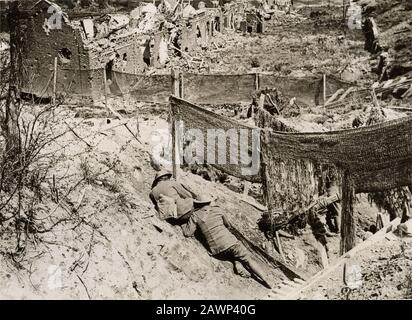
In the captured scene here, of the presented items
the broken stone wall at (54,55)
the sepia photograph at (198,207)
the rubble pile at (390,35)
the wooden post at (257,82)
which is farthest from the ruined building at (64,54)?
the rubble pile at (390,35)

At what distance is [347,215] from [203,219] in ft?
7.79

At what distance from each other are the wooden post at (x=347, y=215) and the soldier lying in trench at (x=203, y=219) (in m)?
1.48

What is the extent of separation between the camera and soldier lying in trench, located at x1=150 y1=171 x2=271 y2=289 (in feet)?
29.0

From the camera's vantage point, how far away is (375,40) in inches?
972

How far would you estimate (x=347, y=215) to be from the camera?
25.8ft

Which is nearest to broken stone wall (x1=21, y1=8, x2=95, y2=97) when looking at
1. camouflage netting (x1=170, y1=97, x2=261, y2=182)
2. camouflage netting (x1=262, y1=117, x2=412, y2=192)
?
camouflage netting (x1=170, y1=97, x2=261, y2=182)

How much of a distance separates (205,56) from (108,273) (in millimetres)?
18780

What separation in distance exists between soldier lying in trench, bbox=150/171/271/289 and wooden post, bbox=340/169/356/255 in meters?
1.48

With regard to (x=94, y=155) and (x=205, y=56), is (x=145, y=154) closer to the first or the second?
(x=94, y=155)

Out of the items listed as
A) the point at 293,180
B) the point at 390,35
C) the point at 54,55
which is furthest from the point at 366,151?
the point at 390,35

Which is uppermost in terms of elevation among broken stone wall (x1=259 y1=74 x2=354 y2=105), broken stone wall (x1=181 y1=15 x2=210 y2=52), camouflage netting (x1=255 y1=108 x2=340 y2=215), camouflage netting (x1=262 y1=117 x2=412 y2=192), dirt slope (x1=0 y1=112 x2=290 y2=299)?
broken stone wall (x1=181 y1=15 x2=210 y2=52)

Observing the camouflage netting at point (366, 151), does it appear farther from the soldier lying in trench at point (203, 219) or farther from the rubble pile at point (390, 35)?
the rubble pile at point (390, 35)

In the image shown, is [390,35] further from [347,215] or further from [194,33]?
[347,215]

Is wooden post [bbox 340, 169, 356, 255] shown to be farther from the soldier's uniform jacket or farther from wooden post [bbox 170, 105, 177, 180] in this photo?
wooden post [bbox 170, 105, 177, 180]
